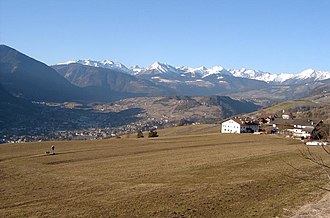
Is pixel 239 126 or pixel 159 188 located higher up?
pixel 239 126

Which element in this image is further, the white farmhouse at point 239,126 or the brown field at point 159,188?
the white farmhouse at point 239,126

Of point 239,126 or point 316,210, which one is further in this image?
point 239,126

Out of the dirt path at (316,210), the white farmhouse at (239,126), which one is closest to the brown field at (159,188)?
the dirt path at (316,210)

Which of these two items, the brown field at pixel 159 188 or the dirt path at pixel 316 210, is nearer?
the dirt path at pixel 316 210

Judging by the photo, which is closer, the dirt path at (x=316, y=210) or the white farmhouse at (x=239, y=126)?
the dirt path at (x=316, y=210)

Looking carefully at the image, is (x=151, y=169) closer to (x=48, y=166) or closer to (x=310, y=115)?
(x=48, y=166)

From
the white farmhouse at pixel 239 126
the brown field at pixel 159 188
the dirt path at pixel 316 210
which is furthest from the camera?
the white farmhouse at pixel 239 126

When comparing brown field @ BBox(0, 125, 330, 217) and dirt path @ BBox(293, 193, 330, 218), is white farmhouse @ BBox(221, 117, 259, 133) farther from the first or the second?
dirt path @ BBox(293, 193, 330, 218)

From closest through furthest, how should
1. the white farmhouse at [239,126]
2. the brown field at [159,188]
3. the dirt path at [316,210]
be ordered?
the dirt path at [316,210] → the brown field at [159,188] → the white farmhouse at [239,126]

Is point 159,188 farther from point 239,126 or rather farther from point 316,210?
point 239,126

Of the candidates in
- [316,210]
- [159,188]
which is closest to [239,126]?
[159,188]

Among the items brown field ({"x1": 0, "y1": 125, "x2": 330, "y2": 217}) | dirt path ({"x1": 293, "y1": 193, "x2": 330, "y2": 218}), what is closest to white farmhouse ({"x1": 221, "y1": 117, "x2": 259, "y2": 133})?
brown field ({"x1": 0, "y1": 125, "x2": 330, "y2": 217})

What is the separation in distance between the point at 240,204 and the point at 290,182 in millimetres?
8218

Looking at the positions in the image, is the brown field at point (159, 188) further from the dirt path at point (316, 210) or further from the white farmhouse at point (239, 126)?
the white farmhouse at point (239, 126)
